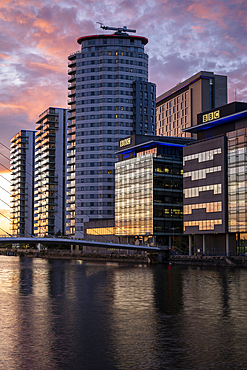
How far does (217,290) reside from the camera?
55.2 m

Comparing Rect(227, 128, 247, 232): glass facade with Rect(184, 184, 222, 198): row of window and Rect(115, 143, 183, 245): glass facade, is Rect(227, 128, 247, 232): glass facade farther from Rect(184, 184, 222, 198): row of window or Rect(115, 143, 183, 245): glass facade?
Rect(115, 143, 183, 245): glass facade

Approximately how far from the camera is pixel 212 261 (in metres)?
105

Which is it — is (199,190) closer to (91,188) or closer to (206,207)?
(206,207)

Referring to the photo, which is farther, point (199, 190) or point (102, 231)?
point (102, 231)

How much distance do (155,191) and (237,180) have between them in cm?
3773

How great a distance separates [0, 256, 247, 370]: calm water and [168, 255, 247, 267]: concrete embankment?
45.8 m

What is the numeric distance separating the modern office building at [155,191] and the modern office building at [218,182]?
18.2m

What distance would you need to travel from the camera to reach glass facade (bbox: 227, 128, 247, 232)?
11250 cm

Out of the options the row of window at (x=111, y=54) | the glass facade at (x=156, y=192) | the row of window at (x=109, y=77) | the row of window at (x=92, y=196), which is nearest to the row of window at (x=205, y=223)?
the glass facade at (x=156, y=192)

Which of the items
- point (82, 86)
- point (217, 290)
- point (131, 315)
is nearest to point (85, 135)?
point (82, 86)

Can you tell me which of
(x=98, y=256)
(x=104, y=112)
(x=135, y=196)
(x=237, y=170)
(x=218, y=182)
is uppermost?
(x=104, y=112)

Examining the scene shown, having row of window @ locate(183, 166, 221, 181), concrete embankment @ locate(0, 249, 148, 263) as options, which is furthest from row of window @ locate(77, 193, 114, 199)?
row of window @ locate(183, 166, 221, 181)

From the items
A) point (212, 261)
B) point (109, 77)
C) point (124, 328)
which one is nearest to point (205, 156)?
point (212, 261)

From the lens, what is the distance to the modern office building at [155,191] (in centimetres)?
14838
